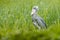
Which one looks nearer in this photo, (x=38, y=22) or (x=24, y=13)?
(x=38, y=22)

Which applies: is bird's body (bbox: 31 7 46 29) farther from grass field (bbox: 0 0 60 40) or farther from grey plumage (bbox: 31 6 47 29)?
grass field (bbox: 0 0 60 40)

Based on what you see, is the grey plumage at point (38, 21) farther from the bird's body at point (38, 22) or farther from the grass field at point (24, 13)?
the grass field at point (24, 13)

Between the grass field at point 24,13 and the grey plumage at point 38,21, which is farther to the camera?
the grey plumage at point 38,21

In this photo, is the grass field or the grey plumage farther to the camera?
the grey plumage

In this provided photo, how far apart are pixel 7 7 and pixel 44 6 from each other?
1276 mm

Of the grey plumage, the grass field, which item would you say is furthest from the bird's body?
the grass field

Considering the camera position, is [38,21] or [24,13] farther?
[24,13]

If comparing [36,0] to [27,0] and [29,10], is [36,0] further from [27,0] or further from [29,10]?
[29,10]

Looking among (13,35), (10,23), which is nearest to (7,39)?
(13,35)

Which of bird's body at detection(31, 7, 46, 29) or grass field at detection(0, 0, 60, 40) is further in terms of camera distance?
bird's body at detection(31, 7, 46, 29)

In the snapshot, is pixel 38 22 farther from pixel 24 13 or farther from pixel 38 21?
pixel 24 13

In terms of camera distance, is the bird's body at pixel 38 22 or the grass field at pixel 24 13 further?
the bird's body at pixel 38 22

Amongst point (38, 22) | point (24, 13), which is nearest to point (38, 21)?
point (38, 22)

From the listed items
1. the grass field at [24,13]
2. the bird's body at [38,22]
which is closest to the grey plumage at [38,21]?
the bird's body at [38,22]
